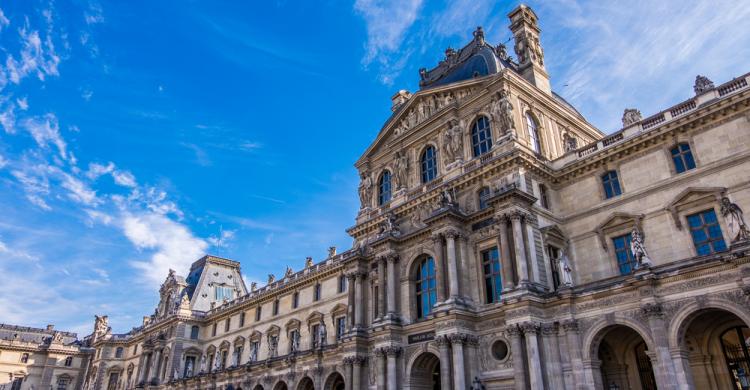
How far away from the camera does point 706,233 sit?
83.6 ft

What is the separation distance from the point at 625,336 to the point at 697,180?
8369mm

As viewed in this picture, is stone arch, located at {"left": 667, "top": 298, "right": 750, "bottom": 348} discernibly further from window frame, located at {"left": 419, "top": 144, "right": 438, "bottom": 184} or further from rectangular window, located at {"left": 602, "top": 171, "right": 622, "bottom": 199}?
window frame, located at {"left": 419, "top": 144, "right": 438, "bottom": 184}

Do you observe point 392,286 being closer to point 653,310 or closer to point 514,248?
point 514,248

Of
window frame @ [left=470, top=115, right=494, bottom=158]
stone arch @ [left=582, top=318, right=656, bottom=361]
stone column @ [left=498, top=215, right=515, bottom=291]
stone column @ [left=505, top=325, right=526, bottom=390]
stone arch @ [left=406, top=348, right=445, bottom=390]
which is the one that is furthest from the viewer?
window frame @ [left=470, top=115, right=494, bottom=158]

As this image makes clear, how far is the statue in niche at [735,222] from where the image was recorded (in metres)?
21.6

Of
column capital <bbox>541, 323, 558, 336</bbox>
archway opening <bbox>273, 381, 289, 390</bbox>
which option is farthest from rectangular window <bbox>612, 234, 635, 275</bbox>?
archway opening <bbox>273, 381, 289, 390</bbox>

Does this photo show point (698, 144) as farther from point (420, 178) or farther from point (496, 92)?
point (420, 178)

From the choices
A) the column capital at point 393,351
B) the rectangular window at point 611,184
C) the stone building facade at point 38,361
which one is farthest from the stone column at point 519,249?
the stone building facade at point 38,361

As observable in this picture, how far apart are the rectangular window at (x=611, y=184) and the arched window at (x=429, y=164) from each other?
11.0 metres

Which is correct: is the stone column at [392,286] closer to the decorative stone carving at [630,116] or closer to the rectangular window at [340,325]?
the rectangular window at [340,325]

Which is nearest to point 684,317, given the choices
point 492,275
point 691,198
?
point 691,198

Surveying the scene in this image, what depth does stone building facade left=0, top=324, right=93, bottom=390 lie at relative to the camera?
259 feet

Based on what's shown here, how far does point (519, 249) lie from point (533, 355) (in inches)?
214

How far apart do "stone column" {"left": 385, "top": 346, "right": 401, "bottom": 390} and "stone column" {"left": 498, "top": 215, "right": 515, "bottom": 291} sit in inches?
329
